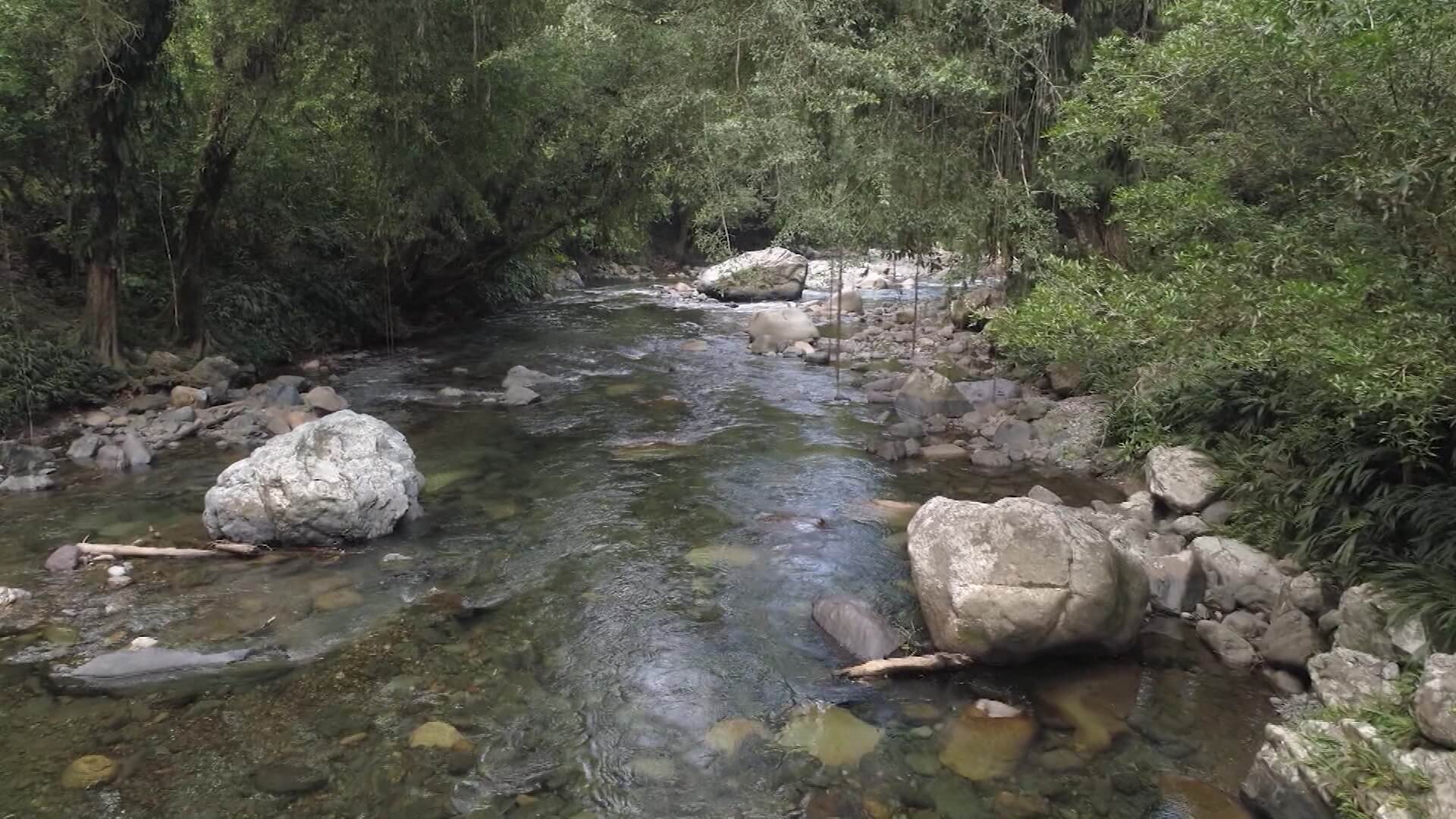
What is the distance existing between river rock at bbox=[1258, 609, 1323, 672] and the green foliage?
62 cm

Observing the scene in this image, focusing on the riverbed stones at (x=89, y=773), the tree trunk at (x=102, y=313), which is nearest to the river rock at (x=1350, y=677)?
the riverbed stones at (x=89, y=773)

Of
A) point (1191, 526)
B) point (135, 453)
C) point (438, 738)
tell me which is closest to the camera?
point (438, 738)

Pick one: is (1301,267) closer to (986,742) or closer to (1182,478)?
(1182,478)

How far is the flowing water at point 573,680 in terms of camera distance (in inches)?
191

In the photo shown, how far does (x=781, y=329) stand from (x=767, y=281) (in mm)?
8576

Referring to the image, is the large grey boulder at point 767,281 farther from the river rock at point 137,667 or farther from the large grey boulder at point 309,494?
the river rock at point 137,667

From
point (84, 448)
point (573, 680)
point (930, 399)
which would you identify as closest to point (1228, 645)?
point (573, 680)

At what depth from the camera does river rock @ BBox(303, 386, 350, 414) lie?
489 inches

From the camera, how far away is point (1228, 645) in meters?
6.23

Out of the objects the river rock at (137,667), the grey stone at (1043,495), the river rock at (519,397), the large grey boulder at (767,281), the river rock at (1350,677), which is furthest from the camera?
the large grey boulder at (767,281)

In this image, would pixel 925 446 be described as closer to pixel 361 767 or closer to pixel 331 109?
pixel 361 767

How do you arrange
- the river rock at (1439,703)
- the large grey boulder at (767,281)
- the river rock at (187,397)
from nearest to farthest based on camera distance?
the river rock at (1439,703) → the river rock at (187,397) → the large grey boulder at (767,281)

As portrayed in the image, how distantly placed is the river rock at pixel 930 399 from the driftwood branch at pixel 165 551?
28.0ft

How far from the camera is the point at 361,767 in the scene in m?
4.96
